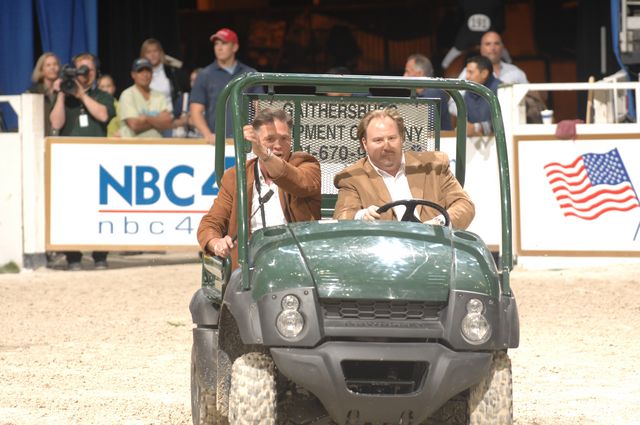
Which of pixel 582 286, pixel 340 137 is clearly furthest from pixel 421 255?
pixel 582 286

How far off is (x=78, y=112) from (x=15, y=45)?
271 centimetres

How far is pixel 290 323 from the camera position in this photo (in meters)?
5.44

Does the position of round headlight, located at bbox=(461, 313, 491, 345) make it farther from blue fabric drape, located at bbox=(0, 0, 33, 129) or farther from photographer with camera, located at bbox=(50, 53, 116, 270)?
blue fabric drape, located at bbox=(0, 0, 33, 129)

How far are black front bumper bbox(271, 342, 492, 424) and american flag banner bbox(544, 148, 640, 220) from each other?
805 centimetres

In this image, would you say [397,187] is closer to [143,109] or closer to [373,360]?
[373,360]

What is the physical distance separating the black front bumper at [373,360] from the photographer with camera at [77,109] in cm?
922

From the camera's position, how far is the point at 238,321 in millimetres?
5629

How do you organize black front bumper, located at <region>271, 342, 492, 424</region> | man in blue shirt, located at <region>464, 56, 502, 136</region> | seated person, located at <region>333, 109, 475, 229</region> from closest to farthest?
black front bumper, located at <region>271, 342, 492, 424</region> < seated person, located at <region>333, 109, 475, 229</region> < man in blue shirt, located at <region>464, 56, 502, 136</region>

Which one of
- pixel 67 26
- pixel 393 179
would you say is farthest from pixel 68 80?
A: pixel 393 179

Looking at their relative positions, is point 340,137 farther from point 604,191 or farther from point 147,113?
point 147,113

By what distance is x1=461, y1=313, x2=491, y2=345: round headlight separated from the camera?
546cm

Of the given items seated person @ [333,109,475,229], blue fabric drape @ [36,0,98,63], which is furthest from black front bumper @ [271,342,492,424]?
blue fabric drape @ [36,0,98,63]

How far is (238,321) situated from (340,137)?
1851mm

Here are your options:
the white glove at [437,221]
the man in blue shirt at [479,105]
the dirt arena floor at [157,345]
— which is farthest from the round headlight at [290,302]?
the man in blue shirt at [479,105]
